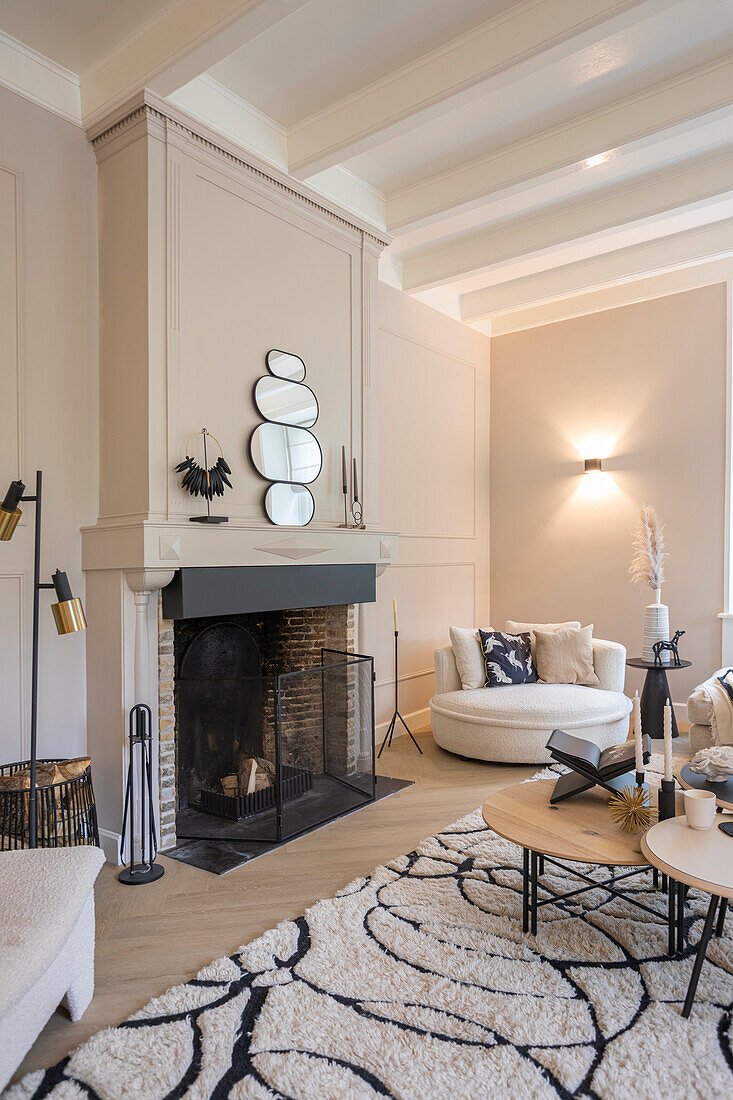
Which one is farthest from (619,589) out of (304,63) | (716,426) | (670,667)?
(304,63)

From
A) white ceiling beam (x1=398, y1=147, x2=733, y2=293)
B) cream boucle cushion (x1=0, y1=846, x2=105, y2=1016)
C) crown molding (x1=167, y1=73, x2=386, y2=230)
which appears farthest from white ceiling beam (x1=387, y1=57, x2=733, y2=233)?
cream boucle cushion (x1=0, y1=846, x2=105, y2=1016)

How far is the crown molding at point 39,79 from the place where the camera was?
9.44ft

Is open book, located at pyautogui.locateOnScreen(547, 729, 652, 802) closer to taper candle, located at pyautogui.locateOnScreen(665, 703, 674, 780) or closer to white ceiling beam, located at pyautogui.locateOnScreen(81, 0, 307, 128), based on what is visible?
taper candle, located at pyautogui.locateOnScreen(665, 703, 674, 780)

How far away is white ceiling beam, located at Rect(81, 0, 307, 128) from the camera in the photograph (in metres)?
2.53

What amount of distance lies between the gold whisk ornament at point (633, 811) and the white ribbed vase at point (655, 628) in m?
2.54

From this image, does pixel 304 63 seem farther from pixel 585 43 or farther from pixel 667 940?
pixel 667 940

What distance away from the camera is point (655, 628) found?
15.8ft

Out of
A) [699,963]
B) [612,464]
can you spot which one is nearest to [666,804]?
[699,963]

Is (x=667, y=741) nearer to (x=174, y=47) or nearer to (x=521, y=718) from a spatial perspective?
(x=521, y=718)

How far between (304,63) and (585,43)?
1.16m

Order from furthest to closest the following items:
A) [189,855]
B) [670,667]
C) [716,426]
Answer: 1. [716,426]
2. [670,667]
3. [189,855]

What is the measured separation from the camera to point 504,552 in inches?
239

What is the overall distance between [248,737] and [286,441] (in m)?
1.43

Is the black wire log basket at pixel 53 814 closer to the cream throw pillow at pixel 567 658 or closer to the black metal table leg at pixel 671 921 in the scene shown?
the black metal table leg at pixel 671 921
